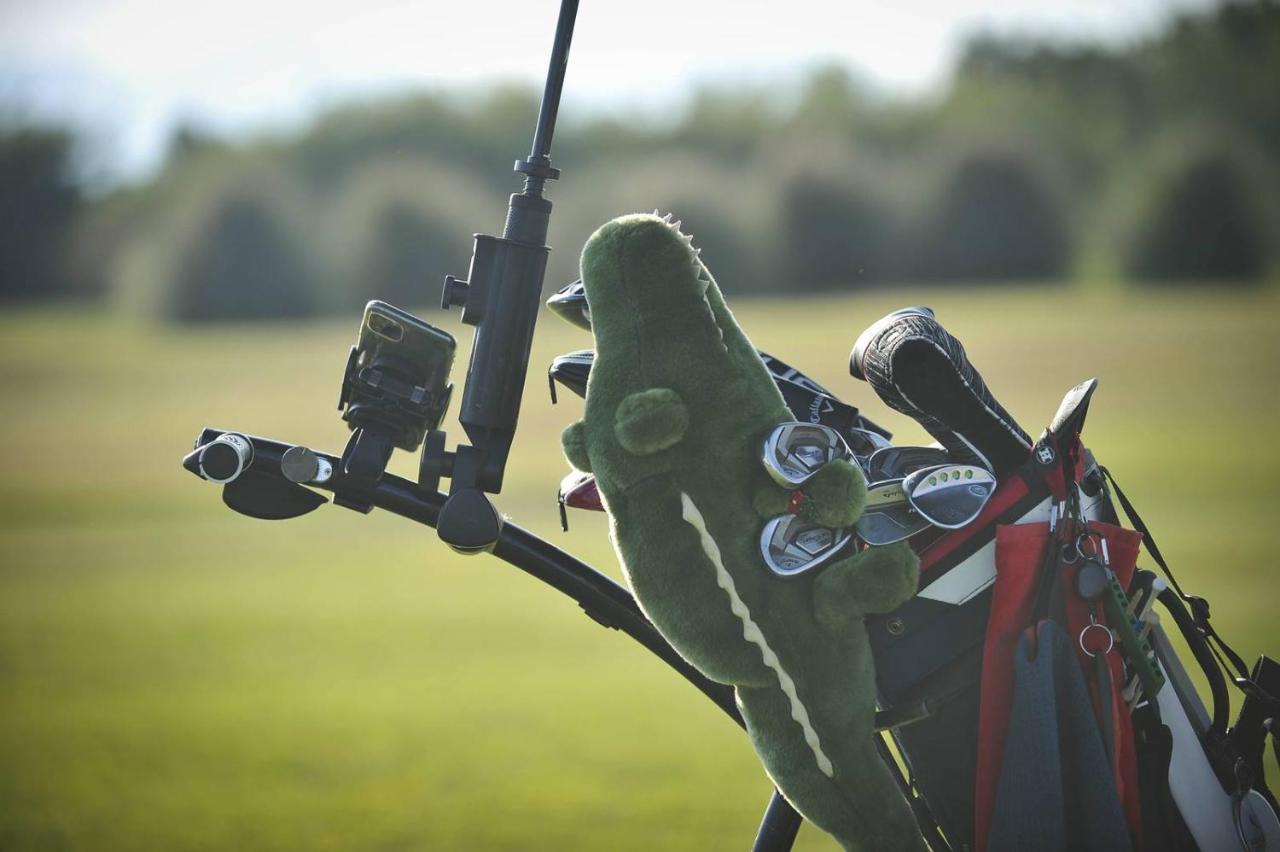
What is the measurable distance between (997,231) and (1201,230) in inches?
109

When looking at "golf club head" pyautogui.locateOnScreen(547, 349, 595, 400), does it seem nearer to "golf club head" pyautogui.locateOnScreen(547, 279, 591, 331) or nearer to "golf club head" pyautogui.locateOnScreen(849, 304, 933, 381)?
"golf club head" pyautogui.locateOnScreen(547, 279, 591, 331)

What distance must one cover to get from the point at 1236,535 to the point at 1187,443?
3388 millimetres

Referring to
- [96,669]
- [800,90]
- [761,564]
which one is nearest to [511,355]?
[761,564]

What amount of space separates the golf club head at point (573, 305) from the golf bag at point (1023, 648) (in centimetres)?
30

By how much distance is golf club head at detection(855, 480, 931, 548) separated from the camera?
1436 millimetres

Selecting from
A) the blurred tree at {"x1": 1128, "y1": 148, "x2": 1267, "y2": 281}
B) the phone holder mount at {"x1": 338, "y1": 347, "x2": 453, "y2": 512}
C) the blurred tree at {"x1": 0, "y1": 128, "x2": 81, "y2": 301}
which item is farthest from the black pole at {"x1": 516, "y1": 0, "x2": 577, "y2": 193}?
the blurred tree at {"x1": 0, "y1": 128, "x2": 81, "y2": 301}

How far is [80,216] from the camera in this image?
23172 mm

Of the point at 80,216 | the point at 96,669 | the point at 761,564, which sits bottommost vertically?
the point at 80,216

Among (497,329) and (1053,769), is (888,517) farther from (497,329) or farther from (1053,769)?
(497,329)

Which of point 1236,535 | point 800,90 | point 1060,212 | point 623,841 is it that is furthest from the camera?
point 800,90

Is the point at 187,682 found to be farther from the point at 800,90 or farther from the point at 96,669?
the point at 800,90

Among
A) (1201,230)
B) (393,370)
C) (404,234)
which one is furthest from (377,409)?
(1201,230)

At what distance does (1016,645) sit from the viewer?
143cm

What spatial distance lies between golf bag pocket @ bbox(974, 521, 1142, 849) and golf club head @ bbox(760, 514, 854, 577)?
202 millimetres
